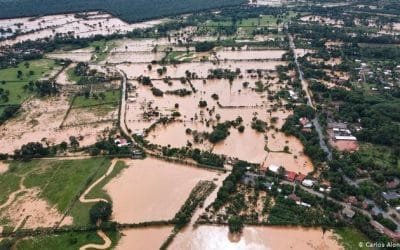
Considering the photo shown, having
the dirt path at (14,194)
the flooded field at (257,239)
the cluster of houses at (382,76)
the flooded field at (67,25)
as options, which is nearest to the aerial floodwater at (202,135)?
the flooded field at (257,239)

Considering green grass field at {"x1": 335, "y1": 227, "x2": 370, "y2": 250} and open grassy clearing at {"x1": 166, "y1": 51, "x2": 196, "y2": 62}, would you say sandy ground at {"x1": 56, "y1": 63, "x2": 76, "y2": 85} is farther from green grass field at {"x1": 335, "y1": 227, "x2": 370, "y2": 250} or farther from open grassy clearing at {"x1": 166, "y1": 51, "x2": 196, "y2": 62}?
green grass field at {"x1": 335, "y1": 227, "x2": 370, "y2": 250}

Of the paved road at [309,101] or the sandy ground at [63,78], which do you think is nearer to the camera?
the paved road at [309,101]

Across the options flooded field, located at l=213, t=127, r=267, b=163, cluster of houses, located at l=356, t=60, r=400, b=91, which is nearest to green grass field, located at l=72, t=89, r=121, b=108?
flooded field, located at l=213, t=127, r=267, b=163

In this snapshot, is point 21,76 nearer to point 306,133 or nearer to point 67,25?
point 67,25

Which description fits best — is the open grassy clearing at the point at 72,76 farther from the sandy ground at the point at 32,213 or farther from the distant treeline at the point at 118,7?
the distant treeline at the point at 118,7

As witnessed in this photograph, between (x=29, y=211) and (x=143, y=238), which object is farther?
(x=29, y=211)

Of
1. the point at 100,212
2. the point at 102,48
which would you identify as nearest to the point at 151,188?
the point at 100,212
